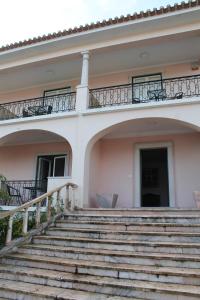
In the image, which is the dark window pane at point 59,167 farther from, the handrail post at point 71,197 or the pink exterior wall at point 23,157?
the handrail post at point 71,197

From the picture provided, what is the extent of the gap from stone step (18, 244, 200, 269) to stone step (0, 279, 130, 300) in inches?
37.2

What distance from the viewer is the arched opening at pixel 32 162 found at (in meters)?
11.0

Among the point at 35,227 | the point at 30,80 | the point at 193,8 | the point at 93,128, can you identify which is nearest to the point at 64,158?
the point at 93,128

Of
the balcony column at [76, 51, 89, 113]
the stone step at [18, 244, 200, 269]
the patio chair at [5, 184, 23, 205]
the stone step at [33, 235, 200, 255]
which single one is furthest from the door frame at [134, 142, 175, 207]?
the patio chair at [5, 184, 23, 205]

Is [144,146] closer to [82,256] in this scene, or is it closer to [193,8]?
[193,8]

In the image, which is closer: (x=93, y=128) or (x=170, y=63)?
(x=93, y=128)

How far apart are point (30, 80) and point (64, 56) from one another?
9.55 ft

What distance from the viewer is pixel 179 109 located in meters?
8.00

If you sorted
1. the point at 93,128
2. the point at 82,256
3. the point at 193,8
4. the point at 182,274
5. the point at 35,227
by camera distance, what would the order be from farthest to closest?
the point at 93,128
the point at 193,8
the point at 35,227
the point at 82,256
the point at 182,274

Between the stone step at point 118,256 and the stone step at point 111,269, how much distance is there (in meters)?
0.13

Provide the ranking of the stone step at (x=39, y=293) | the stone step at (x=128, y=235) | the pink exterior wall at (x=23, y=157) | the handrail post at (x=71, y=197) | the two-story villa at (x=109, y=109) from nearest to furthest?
the stone step at (x=39, y=293) < the stone step at (x=128, y=235) < the handrail post at (x=71, y=197) < the two-story villa at (x=109, y=109) < the pink exterior wall at (x=23, y=157)

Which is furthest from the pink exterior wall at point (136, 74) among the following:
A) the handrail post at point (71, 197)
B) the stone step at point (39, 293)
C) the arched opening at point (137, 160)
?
the stone step at point (39, 293)

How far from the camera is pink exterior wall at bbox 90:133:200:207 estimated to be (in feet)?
30.2

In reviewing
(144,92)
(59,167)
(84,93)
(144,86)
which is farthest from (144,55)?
(59,167)
